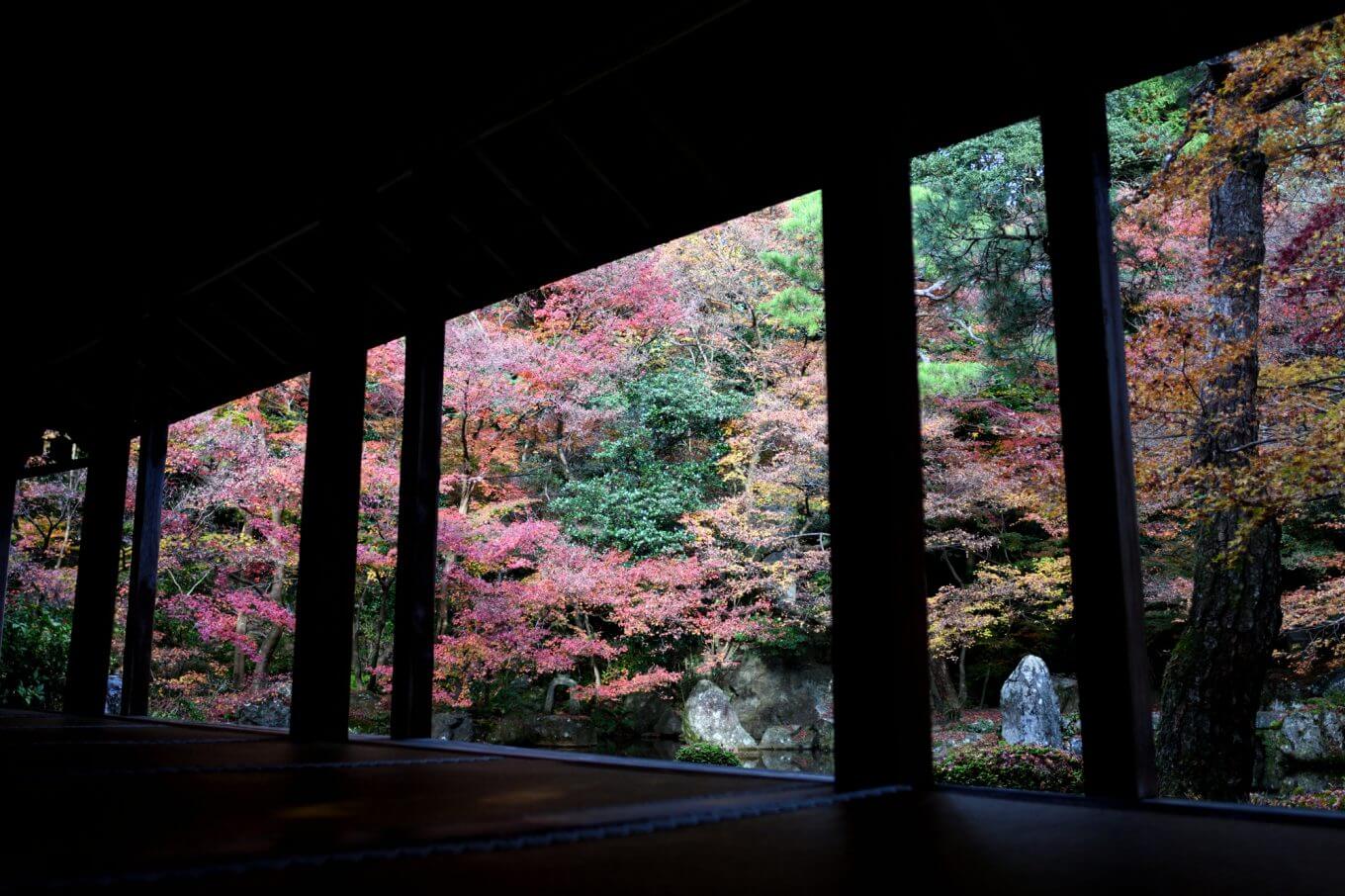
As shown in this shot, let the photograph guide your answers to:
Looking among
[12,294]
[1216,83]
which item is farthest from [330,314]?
[1216,83]

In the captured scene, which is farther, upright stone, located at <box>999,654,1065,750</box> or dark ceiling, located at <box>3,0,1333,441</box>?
upright stone, located at <box>999,654,1065,750</box>

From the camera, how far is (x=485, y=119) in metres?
2.75

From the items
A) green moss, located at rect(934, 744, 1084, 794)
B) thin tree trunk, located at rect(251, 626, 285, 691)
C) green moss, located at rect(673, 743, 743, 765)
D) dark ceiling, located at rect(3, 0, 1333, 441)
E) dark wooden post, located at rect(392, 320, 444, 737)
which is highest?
dark ceiling, located at rect(3, 0, 1333, 441)

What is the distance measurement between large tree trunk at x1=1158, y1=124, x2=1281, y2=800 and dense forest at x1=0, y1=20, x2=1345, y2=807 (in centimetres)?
44

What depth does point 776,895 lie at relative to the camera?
2.86 ft

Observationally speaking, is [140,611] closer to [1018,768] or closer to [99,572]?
[99,572]

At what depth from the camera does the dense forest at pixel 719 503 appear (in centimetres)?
718

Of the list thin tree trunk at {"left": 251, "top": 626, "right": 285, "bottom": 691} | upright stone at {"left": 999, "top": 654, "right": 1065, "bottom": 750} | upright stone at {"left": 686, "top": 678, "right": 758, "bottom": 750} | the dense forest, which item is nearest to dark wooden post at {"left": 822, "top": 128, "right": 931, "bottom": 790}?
the dense forest

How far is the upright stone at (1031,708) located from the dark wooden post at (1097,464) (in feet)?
22.0

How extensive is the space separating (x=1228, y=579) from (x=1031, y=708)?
2.84 meters

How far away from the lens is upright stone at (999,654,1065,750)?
770 cm

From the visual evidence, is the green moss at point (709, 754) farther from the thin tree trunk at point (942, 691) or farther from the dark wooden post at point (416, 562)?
the dark wooden post at point (416, 562)

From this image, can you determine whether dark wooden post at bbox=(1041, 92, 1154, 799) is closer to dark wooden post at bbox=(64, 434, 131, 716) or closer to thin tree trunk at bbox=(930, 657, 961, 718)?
dark wooden post at bbox=(64, 434, 131, 716)

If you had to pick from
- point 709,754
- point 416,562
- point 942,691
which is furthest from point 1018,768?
point 416,562
